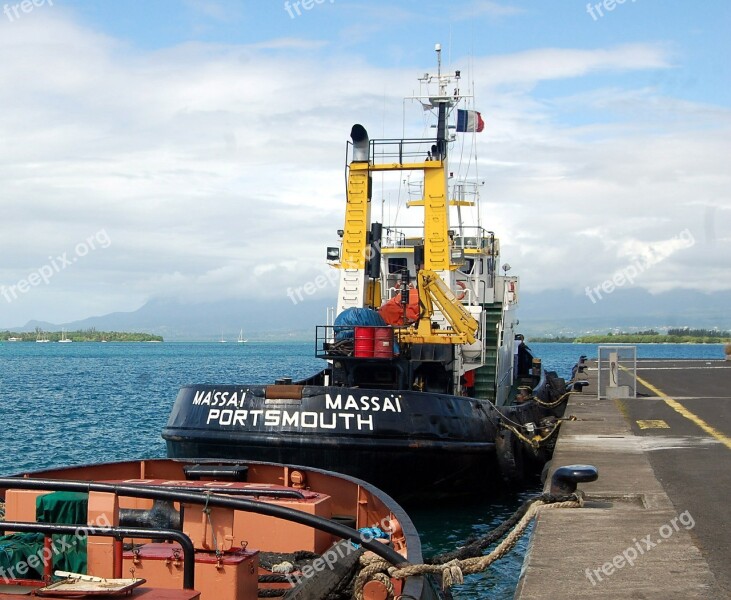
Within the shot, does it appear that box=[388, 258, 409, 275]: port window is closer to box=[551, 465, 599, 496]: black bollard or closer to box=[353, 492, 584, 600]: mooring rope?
box=[551, 465, 599, 496]: black bollard

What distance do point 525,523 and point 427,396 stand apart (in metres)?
6.31

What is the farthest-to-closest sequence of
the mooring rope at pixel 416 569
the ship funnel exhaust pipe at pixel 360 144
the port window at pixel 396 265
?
the port window at pixel 396 265, the ship funnel exhaust pipe at pixel 360 144, the mooring rope at pixel 416 569

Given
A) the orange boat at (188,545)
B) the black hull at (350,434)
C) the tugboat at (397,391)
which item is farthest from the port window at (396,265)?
the orange boat at (188,545)

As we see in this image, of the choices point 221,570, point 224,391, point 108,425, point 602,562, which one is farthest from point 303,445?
point 108,425

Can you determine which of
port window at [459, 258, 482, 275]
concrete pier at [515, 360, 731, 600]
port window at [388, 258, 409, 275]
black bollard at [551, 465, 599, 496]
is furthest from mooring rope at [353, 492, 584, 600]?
port window at [459, 258, 482, 275]

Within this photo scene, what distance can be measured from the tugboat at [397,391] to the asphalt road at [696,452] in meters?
2.37

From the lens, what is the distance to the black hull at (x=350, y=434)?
13.8m

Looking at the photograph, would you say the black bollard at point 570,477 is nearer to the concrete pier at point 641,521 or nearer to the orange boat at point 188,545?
the concrete pier at point 641,521

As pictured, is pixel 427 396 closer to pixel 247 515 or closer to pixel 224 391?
pixel 224 391

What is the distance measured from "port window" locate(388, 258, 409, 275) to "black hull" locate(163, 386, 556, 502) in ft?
25.1

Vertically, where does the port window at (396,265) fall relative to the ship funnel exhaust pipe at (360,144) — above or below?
below

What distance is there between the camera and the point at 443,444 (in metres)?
14.2

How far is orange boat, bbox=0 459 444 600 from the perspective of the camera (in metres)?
5.23

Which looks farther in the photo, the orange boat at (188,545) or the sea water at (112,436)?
the sea water at (112,436)
